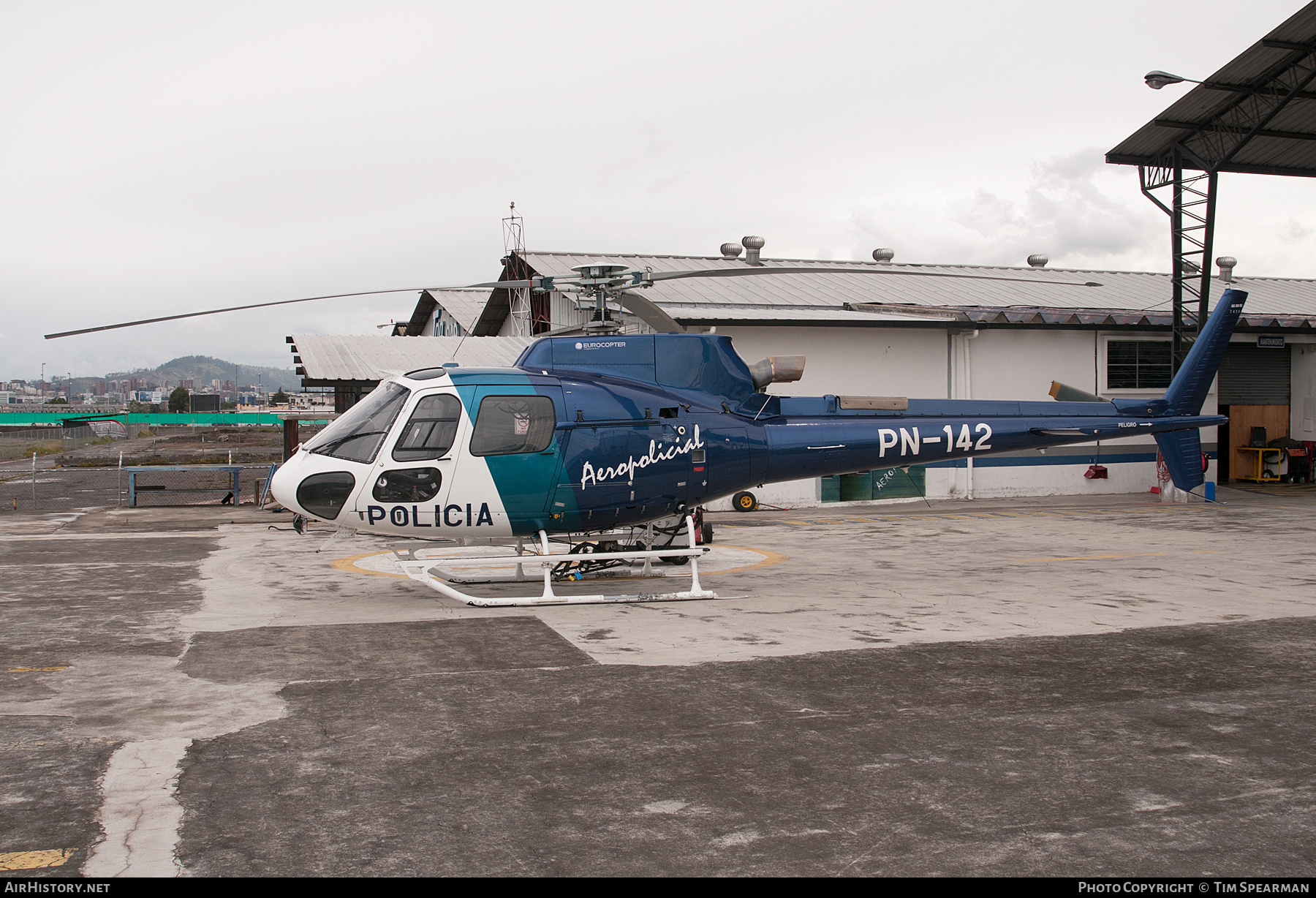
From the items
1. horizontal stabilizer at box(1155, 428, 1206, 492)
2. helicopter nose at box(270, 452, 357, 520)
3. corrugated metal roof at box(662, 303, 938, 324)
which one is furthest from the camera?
corrugated metal roof at box(662, 303, 938, 324)

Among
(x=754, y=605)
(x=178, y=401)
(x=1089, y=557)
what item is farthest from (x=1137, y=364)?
(x=178, y=401)

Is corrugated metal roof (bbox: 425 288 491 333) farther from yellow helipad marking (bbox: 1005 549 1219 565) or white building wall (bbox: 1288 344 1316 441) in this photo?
white building wall (bbox: 1288 344 1316 441)

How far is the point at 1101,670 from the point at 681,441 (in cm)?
513

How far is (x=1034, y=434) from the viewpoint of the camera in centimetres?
1263

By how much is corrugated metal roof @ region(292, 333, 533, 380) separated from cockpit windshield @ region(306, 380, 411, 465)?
28.9 ft

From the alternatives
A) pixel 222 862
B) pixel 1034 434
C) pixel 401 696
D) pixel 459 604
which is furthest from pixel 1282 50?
pixel 222 862

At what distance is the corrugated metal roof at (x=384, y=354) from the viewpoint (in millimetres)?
20297

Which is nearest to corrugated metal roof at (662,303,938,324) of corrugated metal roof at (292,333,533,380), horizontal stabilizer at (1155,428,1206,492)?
corrugated metal roof at (292,333,533,380)

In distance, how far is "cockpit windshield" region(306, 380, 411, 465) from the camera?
10203 mm

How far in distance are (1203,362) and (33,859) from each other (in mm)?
14369

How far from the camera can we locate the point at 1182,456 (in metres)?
13.6

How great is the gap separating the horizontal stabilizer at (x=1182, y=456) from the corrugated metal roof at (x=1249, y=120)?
11301mm

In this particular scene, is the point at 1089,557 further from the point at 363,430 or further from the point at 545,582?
the point at 363,430
